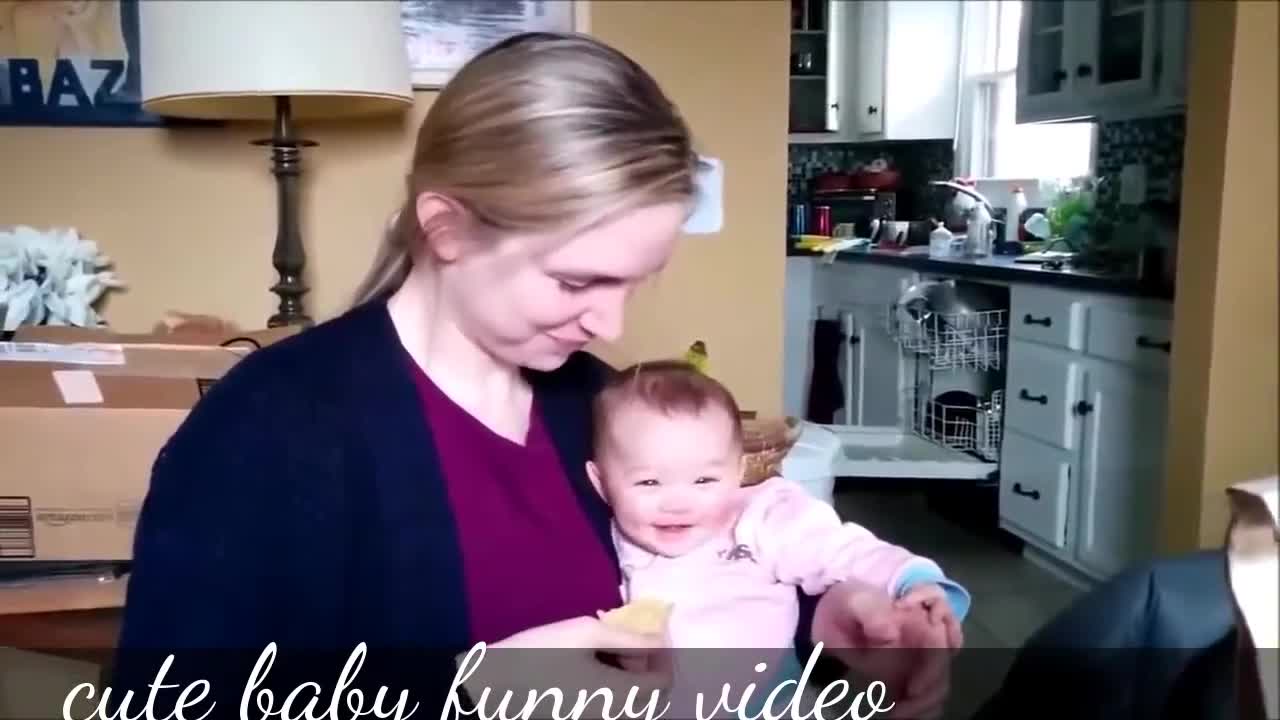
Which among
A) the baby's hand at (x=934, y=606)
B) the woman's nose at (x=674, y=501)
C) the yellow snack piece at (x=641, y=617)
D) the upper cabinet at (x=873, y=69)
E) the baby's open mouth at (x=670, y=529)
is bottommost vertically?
the yellow snack piece at (x=641, y=617)

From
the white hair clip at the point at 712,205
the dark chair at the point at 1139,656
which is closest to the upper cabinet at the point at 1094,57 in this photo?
the white hair clip at the point at 712,205

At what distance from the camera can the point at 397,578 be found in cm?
56

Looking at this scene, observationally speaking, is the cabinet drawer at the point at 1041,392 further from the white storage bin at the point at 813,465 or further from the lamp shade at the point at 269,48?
the lamp shade at the point at 269,48

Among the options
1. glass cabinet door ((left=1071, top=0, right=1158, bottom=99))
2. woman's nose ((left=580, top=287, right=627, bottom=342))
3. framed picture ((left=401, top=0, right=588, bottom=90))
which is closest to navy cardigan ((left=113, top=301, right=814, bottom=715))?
woman's nose ((left=580, top=287, right=627, bottom=342))

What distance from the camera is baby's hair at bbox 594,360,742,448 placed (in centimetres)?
60

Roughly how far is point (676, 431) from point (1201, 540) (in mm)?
367

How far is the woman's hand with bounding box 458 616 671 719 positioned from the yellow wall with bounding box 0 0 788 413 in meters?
0.32

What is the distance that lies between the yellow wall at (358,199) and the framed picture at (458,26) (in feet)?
0.12

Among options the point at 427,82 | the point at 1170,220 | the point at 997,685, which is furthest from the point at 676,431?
the point at 427,82

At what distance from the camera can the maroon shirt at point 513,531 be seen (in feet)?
1.90

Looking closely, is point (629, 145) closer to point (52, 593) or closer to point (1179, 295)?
point (1179, 295)

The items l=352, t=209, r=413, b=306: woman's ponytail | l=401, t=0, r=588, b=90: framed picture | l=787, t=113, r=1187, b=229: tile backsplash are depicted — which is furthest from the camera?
l=401, t=0, r=588, b=90: framed picture

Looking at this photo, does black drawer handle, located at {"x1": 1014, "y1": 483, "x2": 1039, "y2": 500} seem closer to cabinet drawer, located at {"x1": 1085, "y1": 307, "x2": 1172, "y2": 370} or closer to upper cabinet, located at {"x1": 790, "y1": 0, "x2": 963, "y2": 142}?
cabinet drawer, located at {"x1": 1085, "y1": 307, "x2": 1172, "y2": 370}

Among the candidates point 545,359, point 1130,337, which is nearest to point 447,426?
point 545,359
